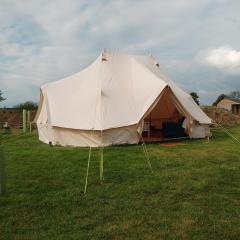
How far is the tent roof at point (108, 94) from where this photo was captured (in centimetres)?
1405

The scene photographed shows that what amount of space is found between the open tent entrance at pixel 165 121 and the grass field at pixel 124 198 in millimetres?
4212

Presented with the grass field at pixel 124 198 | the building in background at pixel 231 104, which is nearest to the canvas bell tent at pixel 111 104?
the grass field at pixel 124 198

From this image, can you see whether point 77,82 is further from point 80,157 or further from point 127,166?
point 127,166

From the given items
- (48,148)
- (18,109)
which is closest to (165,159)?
(48,148)

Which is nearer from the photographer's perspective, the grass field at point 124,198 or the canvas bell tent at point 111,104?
the grass field at point 124,198

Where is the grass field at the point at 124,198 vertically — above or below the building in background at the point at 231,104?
below

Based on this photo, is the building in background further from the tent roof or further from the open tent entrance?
the tent roof

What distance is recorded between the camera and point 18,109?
29359 millimetres

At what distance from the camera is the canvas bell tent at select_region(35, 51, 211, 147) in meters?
13.9

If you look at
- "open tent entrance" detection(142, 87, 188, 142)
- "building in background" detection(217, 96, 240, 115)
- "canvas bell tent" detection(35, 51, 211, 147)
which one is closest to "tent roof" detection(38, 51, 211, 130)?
"canvas bell tent" detection(35, 51, 211, 147)

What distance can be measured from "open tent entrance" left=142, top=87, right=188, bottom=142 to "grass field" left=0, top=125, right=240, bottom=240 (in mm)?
4212

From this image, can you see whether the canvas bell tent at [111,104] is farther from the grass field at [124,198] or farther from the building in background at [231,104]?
the building in background at [231,104]

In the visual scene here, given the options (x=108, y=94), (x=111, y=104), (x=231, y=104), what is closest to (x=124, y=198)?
(x=111, y=104)

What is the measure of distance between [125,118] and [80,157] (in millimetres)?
3126
